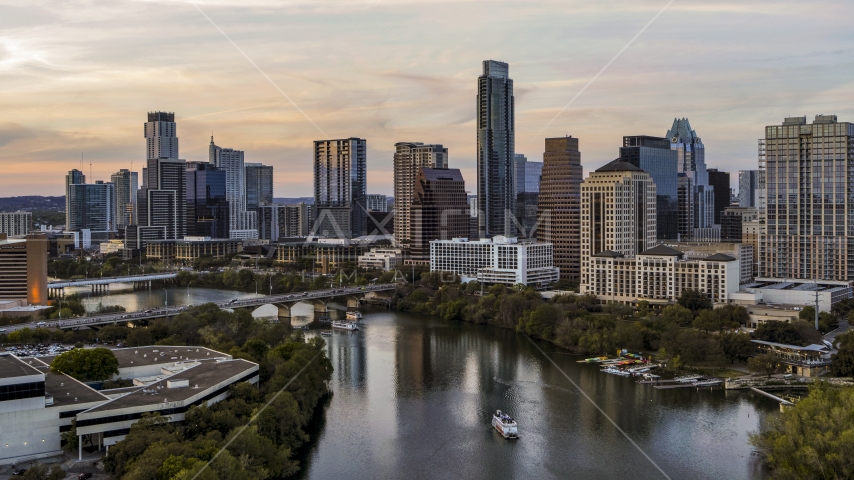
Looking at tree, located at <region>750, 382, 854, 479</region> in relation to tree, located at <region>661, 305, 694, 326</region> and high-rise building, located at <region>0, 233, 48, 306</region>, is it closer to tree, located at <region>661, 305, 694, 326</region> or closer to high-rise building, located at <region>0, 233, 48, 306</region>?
tree, located at <region>661, 305, 694, 326</region>

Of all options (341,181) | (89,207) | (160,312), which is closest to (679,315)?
(160,312)

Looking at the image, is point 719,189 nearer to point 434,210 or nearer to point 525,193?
point 525,193

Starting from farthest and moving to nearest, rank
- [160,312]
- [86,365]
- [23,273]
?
[23,273]
[160,312]
[86,365]

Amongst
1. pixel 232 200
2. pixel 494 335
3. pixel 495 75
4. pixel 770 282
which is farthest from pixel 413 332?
pixel 232 200

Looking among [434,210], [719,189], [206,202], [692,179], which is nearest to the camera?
[434,210]

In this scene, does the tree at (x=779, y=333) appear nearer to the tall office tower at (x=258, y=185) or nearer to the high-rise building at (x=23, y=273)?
the high-rise building at (x=23, y=273)
